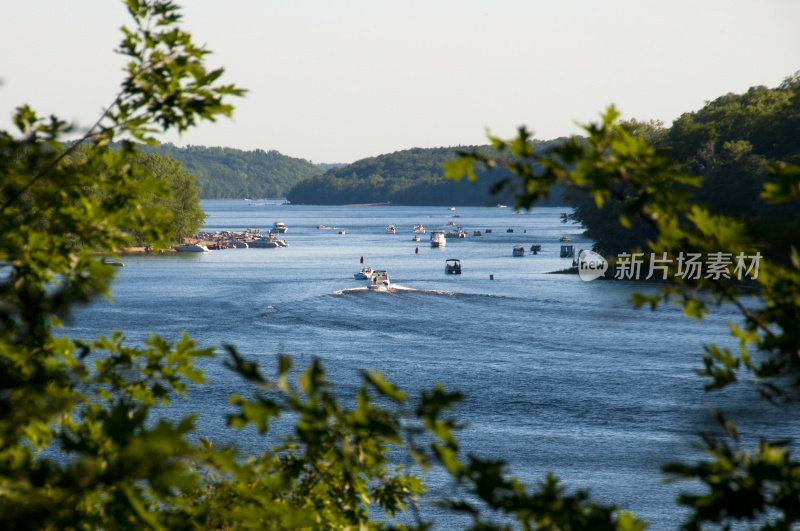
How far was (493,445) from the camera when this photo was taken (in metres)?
33.1

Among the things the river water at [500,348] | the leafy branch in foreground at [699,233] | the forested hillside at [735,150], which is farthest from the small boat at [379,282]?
the leafy branch in foreground at [699,233]

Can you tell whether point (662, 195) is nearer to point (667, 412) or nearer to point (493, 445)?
point (493, 445)

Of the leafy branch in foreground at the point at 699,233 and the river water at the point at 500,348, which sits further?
the river water at the point at 500,348

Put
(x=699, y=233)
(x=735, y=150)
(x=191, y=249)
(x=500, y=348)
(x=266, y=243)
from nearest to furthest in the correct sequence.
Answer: (x=699, y=233) < (x=500, y=348) < (x=735, y=150) < (x=191, y=249) < (x=266, y=243)

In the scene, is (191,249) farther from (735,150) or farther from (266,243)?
(735,150)

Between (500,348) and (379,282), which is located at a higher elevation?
(379,282)

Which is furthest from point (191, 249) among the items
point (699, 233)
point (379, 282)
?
point (699, 233)

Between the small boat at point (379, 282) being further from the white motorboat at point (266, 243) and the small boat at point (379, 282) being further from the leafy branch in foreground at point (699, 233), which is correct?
the leafy branch in foreground at point (699, 233)

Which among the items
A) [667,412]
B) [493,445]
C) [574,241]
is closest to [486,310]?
[667,412]

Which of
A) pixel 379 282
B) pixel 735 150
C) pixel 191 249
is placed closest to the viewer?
pixel 379 282

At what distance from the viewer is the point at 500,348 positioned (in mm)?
50625

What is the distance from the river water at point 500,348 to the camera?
32.5m

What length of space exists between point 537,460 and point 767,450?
2921 centimetres

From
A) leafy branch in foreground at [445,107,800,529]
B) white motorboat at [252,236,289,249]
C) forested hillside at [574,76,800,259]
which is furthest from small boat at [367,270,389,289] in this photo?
leafy branch in foreground at [445,107,800,529]
